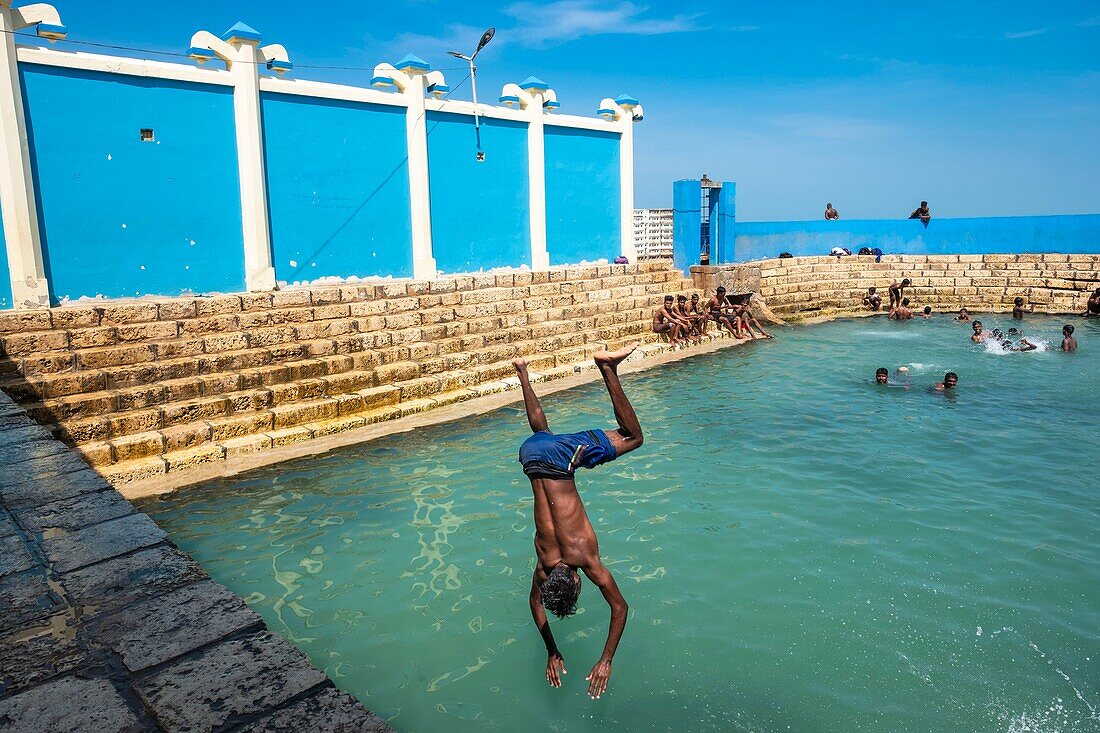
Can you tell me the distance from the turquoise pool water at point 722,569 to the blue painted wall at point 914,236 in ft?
49.4

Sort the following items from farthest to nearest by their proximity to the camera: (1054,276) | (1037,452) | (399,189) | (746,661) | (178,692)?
Answer: (1054,276)
(399,189)
(1037,452)
(746,661)
(178,692)

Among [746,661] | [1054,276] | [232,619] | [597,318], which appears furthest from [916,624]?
[1054,276]

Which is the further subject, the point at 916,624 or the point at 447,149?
the point at 447,149

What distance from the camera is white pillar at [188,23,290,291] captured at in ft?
37.6

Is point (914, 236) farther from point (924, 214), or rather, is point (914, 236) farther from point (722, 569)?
point (722, 569)

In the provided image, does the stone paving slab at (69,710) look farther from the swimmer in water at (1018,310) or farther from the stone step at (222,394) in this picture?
the swimmer in water at (1018,310)

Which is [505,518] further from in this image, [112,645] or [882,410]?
[882,410]

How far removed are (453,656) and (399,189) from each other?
425 inches

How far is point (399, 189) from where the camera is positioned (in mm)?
14039

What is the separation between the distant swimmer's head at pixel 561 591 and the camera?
411 cm

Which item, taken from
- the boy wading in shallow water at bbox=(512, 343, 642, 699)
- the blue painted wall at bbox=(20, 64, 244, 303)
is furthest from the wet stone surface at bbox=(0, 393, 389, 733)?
the blue painted wall at bbox=(20, 64, 244, 303)

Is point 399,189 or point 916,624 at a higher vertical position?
point 399,189

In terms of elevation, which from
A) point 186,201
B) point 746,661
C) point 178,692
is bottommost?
point 746,661

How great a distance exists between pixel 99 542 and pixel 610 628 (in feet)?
9.33
